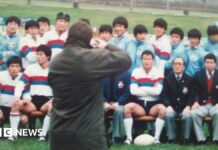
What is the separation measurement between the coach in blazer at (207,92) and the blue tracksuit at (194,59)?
49 centimetres

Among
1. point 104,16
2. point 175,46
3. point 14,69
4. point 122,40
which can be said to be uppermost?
point 104,16

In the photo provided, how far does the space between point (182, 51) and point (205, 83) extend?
0.89 metres

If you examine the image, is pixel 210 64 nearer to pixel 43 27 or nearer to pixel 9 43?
pixel 43 27

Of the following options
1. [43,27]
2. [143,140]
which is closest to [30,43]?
[43,27]

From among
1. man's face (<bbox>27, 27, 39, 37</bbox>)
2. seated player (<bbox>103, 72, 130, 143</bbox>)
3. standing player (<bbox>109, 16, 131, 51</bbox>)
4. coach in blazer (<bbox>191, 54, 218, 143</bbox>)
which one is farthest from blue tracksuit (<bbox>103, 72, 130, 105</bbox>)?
man's face (<bbox>27, 27, 39, 37</bbox>)

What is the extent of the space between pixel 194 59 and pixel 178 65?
0.72 metres

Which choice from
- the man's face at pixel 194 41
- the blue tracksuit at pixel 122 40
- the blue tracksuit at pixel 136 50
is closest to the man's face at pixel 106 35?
the blue tracksuit at pixel 122 40

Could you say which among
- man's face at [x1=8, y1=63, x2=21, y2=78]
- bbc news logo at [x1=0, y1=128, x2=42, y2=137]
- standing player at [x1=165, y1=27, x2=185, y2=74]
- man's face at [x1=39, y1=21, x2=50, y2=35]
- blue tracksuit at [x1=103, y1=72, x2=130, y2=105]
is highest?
man's face at [x1=39, y1=21, x2=50, y2=35]

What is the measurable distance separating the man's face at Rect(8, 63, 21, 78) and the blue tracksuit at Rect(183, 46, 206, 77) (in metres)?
2.97

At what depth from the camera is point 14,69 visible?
791 centimetres

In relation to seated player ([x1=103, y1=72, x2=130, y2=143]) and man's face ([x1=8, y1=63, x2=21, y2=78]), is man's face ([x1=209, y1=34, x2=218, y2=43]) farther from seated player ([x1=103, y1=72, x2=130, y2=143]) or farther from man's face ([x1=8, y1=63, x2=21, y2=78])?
man's face ([x1=8, y1=63, x2=21, y2=78])

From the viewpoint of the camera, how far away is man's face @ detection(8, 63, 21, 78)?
7899mm

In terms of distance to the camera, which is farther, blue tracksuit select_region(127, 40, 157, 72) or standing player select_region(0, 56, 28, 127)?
blue tracksuit select_region(127, 40, 157, 72)

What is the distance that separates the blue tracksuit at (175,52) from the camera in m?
8.54
